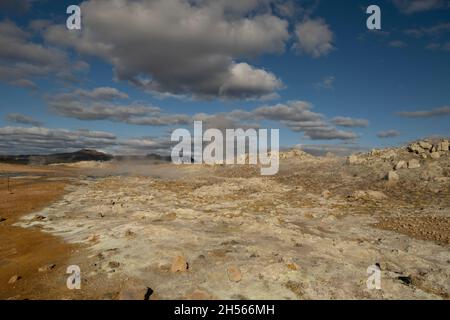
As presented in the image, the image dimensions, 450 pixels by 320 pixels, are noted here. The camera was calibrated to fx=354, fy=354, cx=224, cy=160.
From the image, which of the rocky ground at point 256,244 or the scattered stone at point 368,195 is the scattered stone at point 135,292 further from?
the scattered stone at point 368,195

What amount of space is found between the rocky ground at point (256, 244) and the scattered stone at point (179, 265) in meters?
0.03

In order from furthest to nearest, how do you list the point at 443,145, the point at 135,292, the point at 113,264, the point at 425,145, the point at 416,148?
the point at 416,148 → the point at 425,145 → the point at 443,145 → the point at 113,264 → the point at 135,292

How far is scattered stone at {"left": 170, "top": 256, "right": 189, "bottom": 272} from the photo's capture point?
8.69m

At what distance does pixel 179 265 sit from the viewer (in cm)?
875

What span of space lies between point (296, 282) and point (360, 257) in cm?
332

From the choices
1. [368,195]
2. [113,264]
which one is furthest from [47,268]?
[368,195]

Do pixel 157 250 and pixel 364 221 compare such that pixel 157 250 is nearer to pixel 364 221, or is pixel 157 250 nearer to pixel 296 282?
pixel 296 282

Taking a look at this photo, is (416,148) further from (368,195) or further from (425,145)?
(368,195)

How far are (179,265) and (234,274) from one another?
1418mm

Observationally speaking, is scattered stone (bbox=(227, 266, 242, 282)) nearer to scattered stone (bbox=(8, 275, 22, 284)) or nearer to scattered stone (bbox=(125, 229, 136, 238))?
scattered stone (bbox=(125, 229, 136, 238))

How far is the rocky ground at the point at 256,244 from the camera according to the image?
797 centimetres

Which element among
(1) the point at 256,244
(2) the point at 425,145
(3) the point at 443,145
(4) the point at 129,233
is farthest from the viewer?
(2) the point at 425,145

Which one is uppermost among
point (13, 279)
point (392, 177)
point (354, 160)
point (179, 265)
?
point (354, 160)
